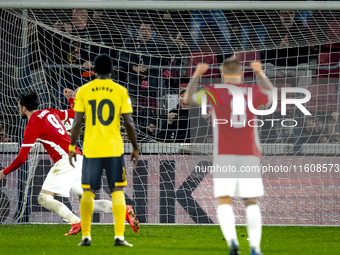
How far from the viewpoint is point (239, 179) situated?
3.68 meters

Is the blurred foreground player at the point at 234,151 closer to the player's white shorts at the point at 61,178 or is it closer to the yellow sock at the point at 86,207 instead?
the yellow sock at the point at 86,207

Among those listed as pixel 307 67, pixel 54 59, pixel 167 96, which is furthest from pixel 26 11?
pixel 307 67

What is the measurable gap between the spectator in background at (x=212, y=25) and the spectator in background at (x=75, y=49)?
141 cm

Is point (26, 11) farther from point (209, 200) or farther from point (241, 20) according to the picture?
point (209, 200)

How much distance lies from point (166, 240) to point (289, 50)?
399cm

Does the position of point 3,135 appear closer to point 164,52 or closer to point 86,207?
point 164,52

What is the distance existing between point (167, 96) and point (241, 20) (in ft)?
5.25

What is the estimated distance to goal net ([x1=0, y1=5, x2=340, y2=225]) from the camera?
288 inches

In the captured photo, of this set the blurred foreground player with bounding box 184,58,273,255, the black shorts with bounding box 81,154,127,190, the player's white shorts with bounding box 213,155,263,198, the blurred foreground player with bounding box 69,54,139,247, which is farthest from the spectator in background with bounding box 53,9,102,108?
the player's white shorts with bounding box 213,155,263,198

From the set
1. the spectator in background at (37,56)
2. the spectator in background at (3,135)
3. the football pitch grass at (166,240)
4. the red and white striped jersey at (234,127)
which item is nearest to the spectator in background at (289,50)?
the football pitch grass at (166,240)

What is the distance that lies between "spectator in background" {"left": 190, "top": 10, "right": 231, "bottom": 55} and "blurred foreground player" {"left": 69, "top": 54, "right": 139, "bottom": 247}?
3614 mm

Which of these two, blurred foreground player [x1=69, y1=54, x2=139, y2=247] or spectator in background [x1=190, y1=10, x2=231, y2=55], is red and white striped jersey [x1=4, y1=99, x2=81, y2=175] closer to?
blurred foreground player [x1=69, y1=54, x2=139, y2=247]

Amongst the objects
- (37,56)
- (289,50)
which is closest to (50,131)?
(37,56)

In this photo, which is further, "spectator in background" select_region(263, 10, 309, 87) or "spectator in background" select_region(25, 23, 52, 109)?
"spectator in background" select_region(263, 10, 309, 87)
